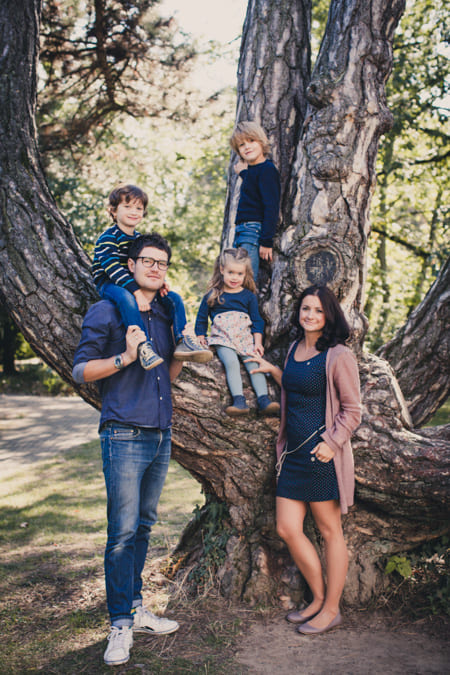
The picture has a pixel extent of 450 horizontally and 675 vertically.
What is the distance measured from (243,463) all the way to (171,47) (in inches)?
265

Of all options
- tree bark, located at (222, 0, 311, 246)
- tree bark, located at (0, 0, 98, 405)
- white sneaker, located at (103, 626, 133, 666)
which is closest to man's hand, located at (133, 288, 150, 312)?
tree bark, located at (0, 0, 98, 405)

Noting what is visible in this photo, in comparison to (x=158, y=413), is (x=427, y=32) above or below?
above

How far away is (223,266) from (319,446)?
4.47 ft

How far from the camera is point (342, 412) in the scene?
334cm

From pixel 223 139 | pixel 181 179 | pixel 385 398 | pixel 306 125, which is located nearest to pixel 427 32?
pixel 223 139

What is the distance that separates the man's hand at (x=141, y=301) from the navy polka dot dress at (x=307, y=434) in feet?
3.36

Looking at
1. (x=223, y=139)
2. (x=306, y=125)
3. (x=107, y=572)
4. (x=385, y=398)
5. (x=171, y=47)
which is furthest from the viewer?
(x=223, y=139)

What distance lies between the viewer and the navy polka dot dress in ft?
Result: 11.1

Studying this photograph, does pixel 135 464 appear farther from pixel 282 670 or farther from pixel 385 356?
pixel 385 356

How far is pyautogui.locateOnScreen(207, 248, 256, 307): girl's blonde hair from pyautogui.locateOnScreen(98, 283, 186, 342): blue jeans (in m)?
0.63


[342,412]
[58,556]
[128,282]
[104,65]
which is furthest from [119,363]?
[104,65]

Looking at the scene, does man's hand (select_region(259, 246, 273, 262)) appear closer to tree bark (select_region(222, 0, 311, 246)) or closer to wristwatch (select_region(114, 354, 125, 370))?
tree bark (select_region(222, 0, 311, 246))

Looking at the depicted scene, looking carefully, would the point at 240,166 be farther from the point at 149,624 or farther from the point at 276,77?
the point at 149,624

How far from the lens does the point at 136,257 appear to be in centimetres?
315
